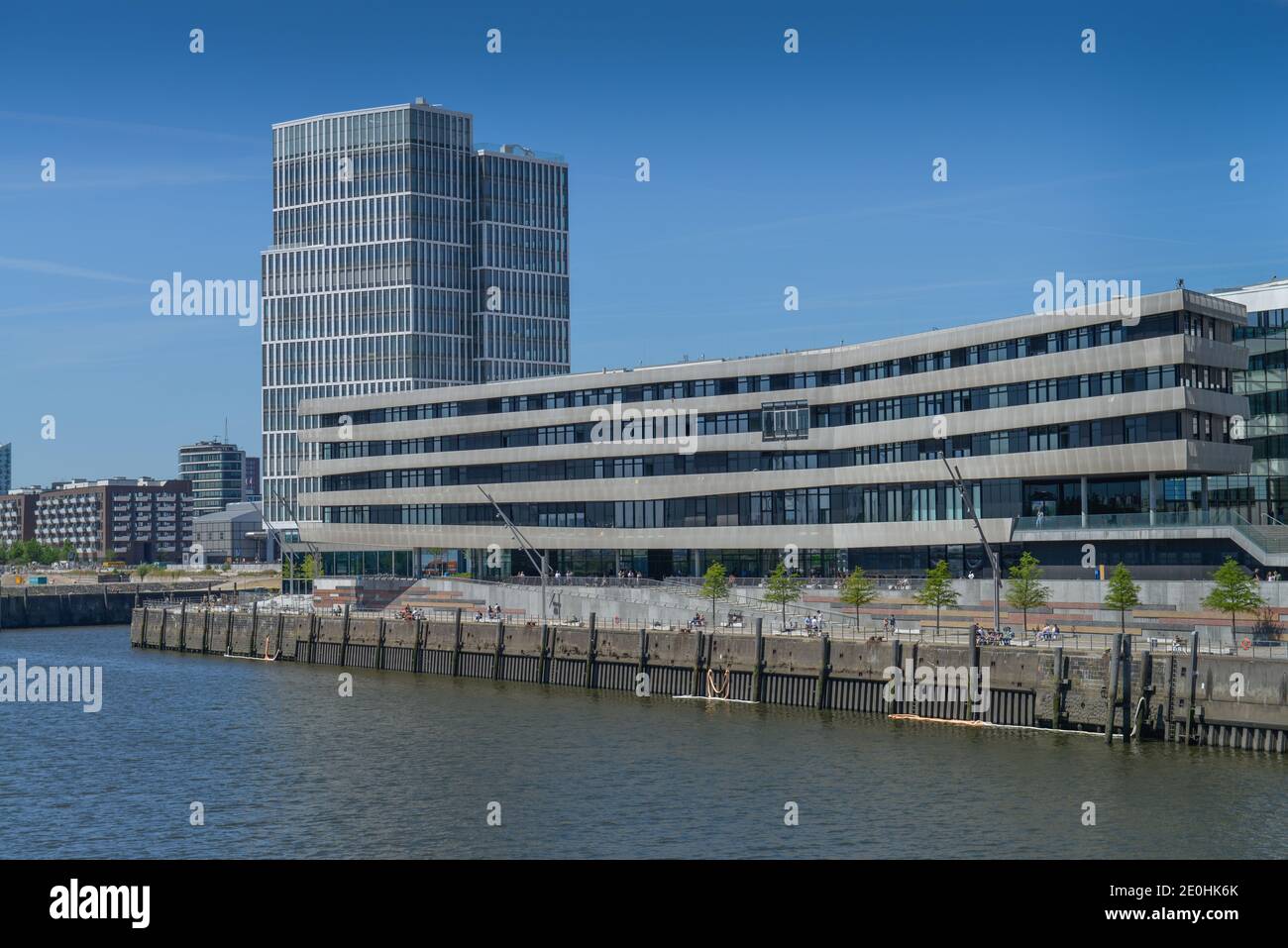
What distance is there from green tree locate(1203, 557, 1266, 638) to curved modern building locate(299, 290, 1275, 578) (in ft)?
35.1

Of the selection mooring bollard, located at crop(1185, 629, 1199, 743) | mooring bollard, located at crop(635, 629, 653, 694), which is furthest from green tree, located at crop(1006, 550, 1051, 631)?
mooring bollard, located at crop(1185, 629, 1199, 743)

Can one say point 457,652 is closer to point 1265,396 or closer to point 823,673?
point 823,673

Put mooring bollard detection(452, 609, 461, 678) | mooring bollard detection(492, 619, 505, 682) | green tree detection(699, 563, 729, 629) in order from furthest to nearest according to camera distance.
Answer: green tree detection(699, 563, 729, 629) → mooring bollard detection(452, 609, 461, 678) → mooring bollard detection(492, 619, 505, 682)

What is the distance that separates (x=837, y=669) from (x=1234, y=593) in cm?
1973

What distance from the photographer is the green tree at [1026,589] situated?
86125 millimetres

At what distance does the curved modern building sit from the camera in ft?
308

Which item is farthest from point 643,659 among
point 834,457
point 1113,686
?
point 834,457

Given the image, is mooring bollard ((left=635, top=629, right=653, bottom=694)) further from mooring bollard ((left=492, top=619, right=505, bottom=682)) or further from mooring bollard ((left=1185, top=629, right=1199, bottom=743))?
mooring bollard ((left=1185, top=629, right=1199, bottom=743))

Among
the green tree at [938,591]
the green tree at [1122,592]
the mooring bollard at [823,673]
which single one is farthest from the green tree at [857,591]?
the green tree at [1122,592]

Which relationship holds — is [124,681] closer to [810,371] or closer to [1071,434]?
[810,371]

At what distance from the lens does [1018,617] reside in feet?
303

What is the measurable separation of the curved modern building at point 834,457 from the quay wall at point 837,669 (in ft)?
64.4

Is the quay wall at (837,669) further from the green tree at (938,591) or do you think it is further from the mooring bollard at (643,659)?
the green tree at (938,591)

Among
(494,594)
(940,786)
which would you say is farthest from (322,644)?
(940,786)
